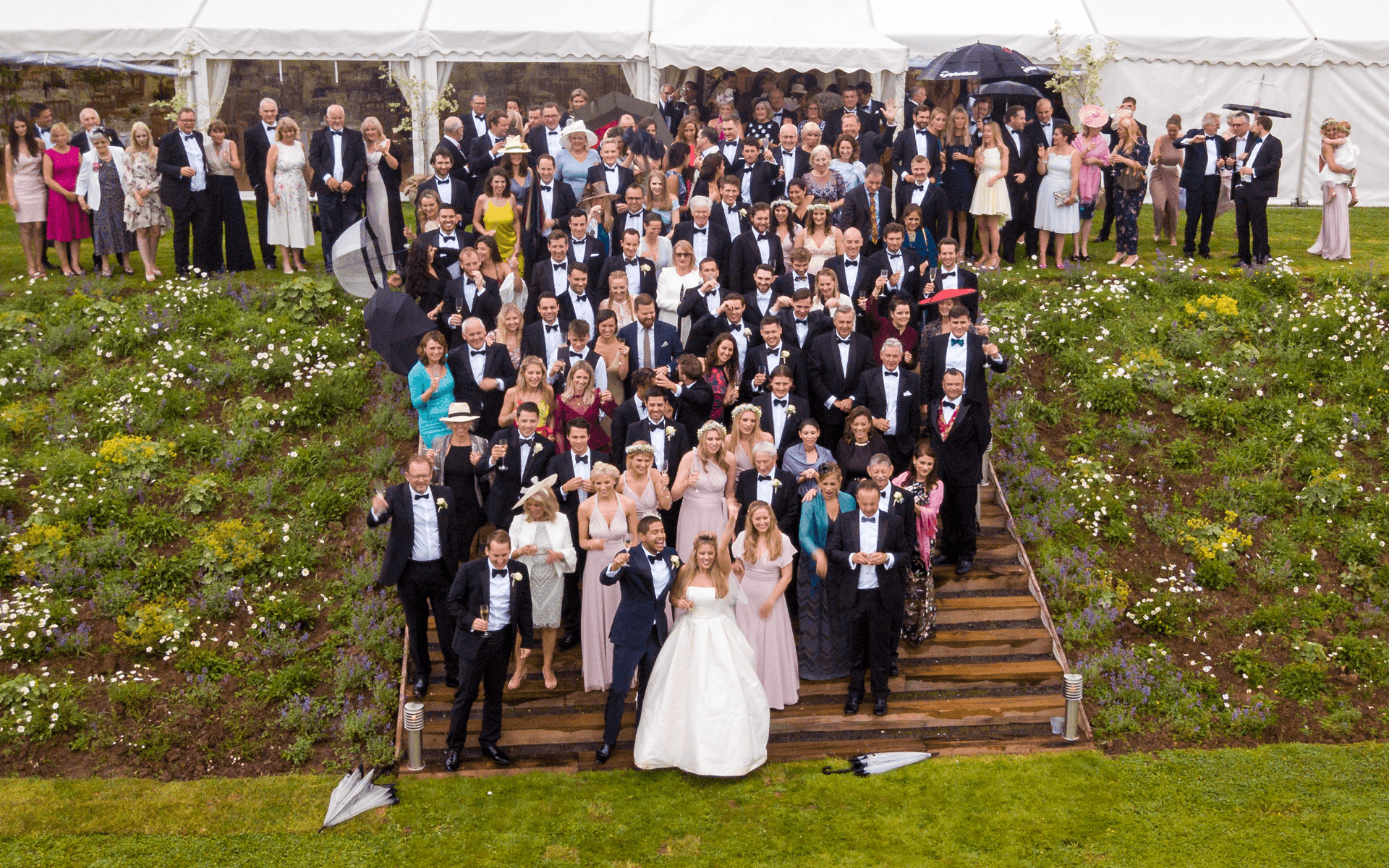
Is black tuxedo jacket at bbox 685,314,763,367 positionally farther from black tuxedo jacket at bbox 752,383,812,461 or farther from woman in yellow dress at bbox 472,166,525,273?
woman in yellow dress at bbox 472,166,525,273

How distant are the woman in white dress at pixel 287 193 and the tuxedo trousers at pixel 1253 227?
435 inches

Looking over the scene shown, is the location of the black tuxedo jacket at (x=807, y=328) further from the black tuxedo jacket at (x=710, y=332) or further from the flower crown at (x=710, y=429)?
the flower crown at (x=710, y=429)

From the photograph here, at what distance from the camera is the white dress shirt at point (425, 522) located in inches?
366

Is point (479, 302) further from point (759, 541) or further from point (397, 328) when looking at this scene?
point (759, 541)

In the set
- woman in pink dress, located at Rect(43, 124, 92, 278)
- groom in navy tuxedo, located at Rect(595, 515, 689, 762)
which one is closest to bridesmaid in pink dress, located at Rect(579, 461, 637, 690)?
groom in navy tuxedo, located at Rect(595, 515, 689, 762)

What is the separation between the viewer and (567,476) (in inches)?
384

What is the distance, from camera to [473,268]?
452 inches

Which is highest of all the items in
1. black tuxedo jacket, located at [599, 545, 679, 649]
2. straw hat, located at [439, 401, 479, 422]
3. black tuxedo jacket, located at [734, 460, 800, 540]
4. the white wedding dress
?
straw hat, located at [439, 401, 479, 422]

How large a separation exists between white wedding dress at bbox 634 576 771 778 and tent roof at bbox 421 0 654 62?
1123cm

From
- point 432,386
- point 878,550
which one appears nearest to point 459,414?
point 432,386

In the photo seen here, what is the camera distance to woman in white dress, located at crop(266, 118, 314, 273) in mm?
14531

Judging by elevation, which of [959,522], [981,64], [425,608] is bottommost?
[425,608]

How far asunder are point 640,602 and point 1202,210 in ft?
33.7

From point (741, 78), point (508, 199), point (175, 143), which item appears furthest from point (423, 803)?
point (741, 78)
